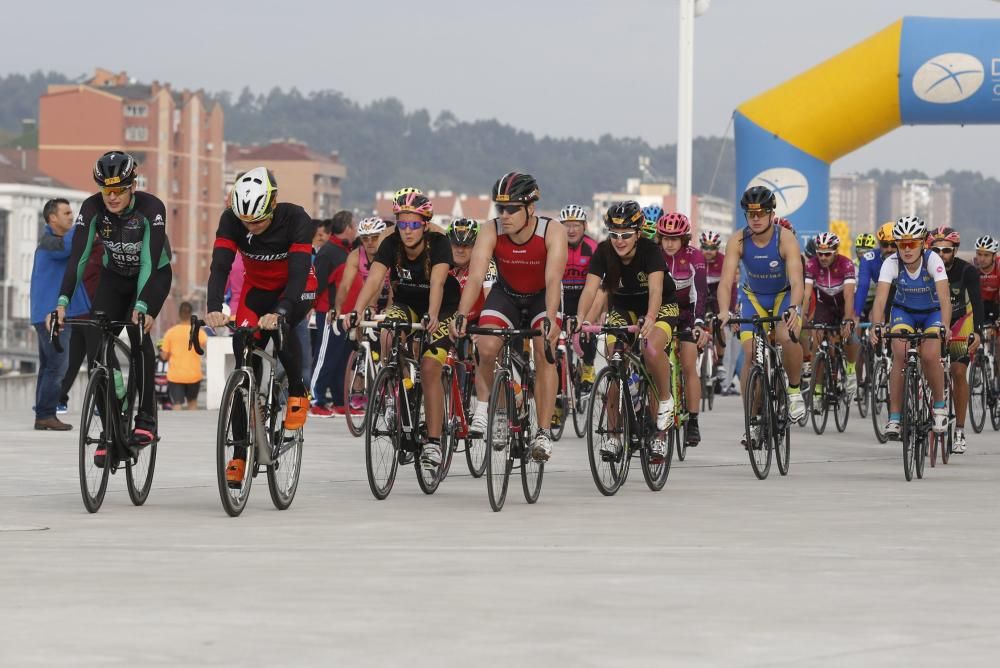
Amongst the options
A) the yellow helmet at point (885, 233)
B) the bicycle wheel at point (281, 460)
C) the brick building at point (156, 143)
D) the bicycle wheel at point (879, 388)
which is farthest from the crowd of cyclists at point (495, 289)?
the brick building at point (156, 143)

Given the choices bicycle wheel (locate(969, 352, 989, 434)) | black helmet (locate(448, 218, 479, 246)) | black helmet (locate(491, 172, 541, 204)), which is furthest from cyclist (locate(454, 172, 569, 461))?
bicycle wheel (locate(969, 352, 989, 434))

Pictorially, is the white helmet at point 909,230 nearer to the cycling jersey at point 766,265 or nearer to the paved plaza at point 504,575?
the cycling jersey at point 766,265

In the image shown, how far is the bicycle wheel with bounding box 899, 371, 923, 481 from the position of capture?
1305 centimetres

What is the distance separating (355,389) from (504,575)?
29.6ft

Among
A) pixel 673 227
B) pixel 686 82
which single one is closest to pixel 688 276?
pixel 673 227

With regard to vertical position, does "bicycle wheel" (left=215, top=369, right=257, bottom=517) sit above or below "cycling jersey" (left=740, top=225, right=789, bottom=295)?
below

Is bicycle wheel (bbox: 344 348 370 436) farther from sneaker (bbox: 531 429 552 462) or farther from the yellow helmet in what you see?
sneaker (bbox: 531 429 552 462)

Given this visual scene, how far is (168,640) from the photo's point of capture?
6.13m

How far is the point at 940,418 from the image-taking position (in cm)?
1405

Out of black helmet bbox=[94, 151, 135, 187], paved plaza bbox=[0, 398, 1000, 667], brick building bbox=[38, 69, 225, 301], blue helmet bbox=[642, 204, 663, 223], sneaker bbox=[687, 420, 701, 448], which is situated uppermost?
brick building bbox=[38, 69, 225, 301]

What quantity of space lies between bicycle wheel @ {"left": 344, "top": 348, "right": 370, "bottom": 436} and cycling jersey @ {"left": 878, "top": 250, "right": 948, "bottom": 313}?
4.61 m

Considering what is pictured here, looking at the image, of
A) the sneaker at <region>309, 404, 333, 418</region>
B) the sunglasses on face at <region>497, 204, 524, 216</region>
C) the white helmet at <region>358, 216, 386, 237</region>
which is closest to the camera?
the sunglasses on face at <region>497, 204, 524, 216</region>

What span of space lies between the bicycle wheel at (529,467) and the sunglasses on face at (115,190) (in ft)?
8.16

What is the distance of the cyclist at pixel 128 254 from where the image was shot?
1049cm
